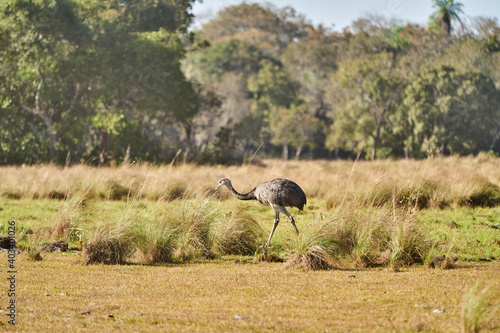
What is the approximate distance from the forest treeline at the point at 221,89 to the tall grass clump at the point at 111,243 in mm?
6161

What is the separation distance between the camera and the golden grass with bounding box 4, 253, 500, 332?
6.83 m

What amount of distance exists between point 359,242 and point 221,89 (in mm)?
61116

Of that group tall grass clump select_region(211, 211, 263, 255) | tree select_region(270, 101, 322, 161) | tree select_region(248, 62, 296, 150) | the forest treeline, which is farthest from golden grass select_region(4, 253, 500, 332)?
tree select_region(248, 62, 296, 150)

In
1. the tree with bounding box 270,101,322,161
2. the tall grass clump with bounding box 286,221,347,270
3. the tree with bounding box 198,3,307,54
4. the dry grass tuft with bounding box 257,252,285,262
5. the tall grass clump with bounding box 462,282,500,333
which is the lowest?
the tree with bounding box 270,101,322,161

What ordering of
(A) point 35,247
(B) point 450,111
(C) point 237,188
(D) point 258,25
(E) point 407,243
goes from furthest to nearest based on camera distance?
(D) point 258,25, (B) point 450,111, (C) point 237,188, (A) point 35,247, (E) point 407,243

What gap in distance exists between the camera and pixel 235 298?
26.5 feet

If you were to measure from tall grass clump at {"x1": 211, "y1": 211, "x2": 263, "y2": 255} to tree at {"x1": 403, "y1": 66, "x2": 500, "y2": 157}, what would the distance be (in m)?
38.6

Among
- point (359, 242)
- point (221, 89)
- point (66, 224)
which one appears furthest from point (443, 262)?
point (221, 89)

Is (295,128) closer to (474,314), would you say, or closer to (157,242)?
(157,242)

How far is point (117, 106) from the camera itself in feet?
128

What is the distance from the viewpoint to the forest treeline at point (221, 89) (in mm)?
36156

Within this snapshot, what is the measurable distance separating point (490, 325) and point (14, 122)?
34.9 m

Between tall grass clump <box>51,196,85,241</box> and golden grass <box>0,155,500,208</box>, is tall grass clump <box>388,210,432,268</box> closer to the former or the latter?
golden grass <box>0,155,500,208</box>

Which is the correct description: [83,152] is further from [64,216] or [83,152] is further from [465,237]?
[465,237]
